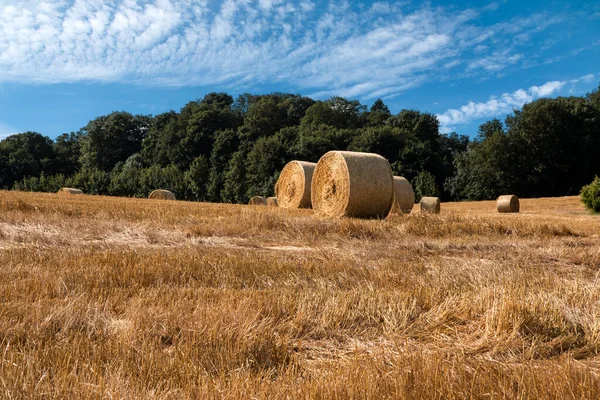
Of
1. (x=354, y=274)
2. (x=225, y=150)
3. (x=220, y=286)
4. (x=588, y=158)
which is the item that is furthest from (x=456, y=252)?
(x=225, y=150)

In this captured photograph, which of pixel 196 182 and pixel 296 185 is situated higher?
pixel 196 182

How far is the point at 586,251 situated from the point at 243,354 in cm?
630

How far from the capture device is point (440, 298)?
3.59 meters

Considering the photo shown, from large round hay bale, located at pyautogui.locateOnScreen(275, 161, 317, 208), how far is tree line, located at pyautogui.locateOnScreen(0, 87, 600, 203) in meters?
27.0

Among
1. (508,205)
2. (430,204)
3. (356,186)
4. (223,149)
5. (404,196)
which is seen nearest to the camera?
(356,186)

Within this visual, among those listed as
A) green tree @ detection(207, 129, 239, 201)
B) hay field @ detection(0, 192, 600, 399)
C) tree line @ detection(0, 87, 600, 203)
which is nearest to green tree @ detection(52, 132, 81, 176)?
tree line @ detection(0, 87, 600, 203)

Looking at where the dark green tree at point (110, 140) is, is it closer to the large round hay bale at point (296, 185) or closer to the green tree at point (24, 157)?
the green tree at point (24, 157)

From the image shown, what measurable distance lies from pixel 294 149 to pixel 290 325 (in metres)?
50.2

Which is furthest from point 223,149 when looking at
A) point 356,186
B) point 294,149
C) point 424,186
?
point 356,186

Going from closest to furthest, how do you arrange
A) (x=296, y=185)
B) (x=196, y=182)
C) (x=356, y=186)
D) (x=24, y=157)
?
(x=356, y=186), (x=296, y=185), (x=196, y=182), (x=24, y=157)

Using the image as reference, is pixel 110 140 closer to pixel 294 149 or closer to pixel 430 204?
pixel 294 149

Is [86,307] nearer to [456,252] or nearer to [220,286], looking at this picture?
[220,286]

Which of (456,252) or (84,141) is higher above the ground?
(84,141)

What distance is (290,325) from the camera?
2936 mm
